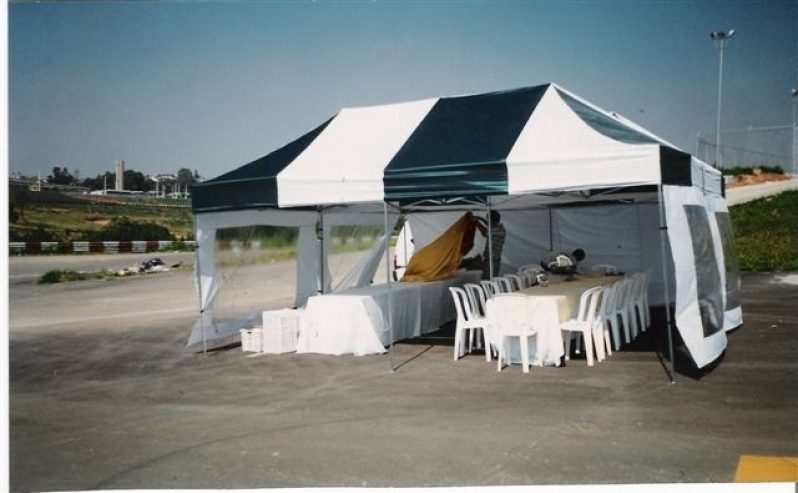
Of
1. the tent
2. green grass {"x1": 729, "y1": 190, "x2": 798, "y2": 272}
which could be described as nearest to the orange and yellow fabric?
the tent

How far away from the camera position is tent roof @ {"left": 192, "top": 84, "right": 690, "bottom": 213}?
20.5 feet

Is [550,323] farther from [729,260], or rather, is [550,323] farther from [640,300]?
[729,260]

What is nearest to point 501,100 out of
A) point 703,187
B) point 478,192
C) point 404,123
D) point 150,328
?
point 404,123

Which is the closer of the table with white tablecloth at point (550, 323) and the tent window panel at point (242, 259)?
the table with white tablecloth at point (550, 323)

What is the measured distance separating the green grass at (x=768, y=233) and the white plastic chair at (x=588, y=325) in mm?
13615

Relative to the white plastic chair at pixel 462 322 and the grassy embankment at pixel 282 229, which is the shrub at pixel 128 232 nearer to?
the grassy embankment at pixel 282 229

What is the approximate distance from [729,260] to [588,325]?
331cm

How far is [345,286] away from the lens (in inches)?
427

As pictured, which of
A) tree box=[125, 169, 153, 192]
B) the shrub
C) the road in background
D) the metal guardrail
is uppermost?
tree box=[125, 169, 153, 192]

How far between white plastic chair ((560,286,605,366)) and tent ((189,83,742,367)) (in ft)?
2.56

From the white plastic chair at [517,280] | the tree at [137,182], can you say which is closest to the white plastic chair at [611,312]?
the white plastic chair at [517,280]

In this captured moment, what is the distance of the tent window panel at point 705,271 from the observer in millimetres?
6668

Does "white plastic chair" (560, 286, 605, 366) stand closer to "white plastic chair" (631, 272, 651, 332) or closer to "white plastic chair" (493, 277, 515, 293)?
"white plastic chair" (493, 277, 515, 293)

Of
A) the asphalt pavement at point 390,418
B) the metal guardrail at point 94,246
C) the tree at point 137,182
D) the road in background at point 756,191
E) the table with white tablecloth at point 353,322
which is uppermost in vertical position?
the tree at point 137,182
